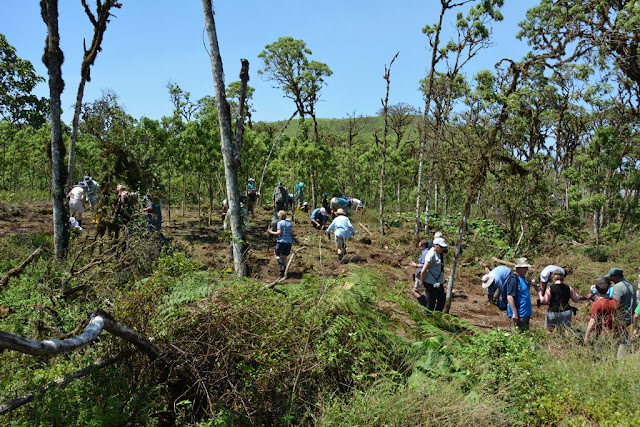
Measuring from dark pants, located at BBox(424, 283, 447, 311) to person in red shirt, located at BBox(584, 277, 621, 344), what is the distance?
2.42 meters

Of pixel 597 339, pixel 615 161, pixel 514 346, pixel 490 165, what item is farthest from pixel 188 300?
pixel 615 161

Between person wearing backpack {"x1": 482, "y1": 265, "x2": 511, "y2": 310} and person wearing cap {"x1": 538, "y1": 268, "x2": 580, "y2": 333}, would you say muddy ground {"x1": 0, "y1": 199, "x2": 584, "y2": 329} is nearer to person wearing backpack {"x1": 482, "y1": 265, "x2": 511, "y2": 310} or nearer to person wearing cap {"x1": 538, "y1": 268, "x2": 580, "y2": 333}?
person wearing backpack {"x1": 482, "y1": 265, "x2": 511, "y2": 310}

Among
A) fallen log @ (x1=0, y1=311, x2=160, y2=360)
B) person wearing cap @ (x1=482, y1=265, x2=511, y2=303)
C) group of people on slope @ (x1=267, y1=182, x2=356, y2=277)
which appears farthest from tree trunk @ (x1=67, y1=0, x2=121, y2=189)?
person wearing cap @ (x1=482, y1=265, x2=511, y2=303)

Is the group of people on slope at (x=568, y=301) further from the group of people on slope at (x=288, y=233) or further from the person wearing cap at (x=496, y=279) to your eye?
the group of people on slope at (x=288, y=233)

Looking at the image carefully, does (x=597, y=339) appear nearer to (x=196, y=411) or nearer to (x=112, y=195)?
(x=196, y=411)

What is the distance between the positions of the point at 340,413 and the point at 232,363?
1.10 metres

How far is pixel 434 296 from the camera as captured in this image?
316 inches

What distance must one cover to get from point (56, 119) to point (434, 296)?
799cm

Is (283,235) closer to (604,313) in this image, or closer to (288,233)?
(288,233)

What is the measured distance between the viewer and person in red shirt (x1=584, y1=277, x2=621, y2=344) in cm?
619

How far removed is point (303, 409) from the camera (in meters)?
4.18

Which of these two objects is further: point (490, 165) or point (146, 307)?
point (490, 165)

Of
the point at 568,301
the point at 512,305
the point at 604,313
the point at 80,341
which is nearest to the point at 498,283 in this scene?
the point at 512,305

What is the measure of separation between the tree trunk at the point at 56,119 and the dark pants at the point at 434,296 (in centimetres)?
702
